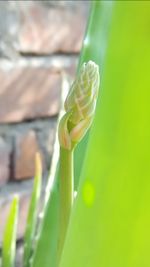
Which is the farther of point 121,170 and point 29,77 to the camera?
point 29,77

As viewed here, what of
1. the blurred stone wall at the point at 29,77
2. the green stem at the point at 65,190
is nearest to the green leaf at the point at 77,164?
the green stem at the point at 65,190

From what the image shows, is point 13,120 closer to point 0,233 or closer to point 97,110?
point 0,233

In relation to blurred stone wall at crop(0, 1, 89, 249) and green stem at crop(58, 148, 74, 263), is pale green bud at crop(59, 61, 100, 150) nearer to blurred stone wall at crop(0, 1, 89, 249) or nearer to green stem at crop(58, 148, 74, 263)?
green stem at crop(58, 148, 74, 263)

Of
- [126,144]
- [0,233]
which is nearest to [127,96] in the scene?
[126,144]

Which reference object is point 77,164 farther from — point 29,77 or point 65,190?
point 29,77

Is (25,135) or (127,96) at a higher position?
(127,96)

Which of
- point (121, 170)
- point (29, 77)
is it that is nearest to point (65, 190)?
point (121, 170)
